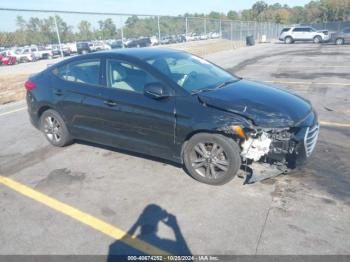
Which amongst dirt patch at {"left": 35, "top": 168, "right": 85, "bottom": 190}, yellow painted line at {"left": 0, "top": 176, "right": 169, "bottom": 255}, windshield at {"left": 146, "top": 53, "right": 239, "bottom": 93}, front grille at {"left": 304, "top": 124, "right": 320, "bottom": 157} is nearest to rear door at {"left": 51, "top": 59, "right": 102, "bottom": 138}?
dirt patch at {"left": 35, "top": 168, "right": 85, "bottom": 190}

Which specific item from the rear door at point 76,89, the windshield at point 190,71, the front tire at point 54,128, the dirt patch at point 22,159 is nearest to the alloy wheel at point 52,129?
the front tire at point 54,128

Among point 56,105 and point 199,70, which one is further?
point 56,105

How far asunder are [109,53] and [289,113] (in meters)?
2.79

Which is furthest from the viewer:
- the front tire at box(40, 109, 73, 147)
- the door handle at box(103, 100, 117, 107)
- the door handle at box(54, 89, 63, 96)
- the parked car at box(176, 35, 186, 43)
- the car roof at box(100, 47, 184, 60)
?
the parked car at box(176, 35, 186, 43)

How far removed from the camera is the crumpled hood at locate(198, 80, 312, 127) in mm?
3893

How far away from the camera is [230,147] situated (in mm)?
3934

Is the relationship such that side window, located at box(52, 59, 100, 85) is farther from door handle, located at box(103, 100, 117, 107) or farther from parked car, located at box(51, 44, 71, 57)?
parked car, located at box(51, 44, 71, 57)

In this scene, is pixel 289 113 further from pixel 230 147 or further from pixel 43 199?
pixel 43 199

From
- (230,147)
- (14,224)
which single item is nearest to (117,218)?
(14,224)

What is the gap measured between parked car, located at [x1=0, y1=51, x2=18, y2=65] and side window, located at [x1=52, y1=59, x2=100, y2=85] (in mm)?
25205

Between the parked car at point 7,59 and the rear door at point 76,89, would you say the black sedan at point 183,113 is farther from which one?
the parked car at point 7,59

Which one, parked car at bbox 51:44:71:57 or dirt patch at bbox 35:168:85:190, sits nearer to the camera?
dirt patch at bbox 35:168:85:190

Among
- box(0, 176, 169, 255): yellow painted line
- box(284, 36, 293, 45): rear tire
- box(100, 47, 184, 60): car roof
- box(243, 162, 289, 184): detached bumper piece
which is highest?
box(100, 47, 184, 60): car roof

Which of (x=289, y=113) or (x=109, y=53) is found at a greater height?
(x=109, y=53)
